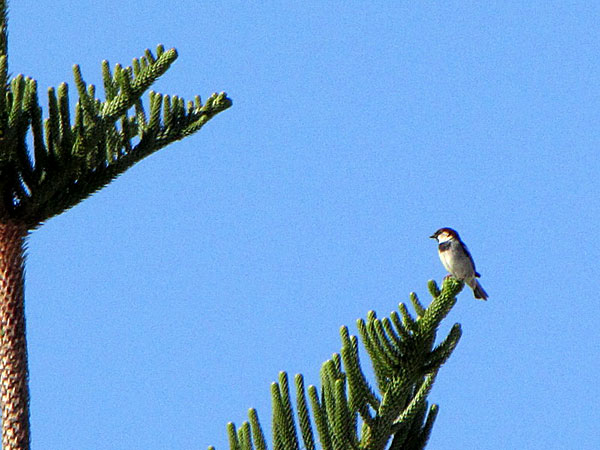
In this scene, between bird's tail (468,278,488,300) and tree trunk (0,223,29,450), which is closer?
tree trunk (0,223,29,450)

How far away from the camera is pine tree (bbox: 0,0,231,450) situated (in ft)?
12.6

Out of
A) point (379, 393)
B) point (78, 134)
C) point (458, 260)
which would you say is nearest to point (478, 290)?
point (458, 260)

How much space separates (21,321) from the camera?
12.8ft

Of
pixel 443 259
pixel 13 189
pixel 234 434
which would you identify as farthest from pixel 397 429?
pixel 443 259

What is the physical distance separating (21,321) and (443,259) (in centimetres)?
455

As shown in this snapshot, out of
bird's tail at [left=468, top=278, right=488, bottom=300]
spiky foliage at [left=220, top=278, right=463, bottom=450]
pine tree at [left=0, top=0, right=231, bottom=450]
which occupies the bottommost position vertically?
spiky foliage at [left=220, top=278, right=463, bottom=450]

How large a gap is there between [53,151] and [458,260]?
4.30 m

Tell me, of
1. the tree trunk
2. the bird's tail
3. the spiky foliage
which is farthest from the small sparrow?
the tree trunk

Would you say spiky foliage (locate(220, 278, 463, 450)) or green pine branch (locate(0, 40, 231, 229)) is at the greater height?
green pine branch (locate(0, 40, 231, 229))

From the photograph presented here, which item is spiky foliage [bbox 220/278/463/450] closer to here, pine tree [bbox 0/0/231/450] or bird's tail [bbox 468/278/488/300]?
pine tree [bbox 0/0/231/450]

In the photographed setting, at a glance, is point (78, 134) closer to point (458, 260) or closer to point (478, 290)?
point (458, 260)

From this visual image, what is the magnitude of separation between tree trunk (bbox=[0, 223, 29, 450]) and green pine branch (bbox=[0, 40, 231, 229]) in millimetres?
152

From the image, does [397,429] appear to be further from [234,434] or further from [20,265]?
[20,265]

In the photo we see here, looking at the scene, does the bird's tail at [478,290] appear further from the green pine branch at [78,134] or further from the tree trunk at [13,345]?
the tree trunk at [13,345]
